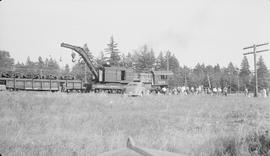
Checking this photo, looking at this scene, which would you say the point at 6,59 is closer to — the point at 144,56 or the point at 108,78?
the point at 144,56

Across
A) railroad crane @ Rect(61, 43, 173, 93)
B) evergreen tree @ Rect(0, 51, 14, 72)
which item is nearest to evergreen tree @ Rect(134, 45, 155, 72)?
evergreen tree @ Rect(0, 51, 14, 72)

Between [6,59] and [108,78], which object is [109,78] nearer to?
[108,78]

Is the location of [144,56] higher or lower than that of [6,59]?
higher

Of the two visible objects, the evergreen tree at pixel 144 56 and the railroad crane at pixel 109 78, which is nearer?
the evergreen tree at pixel 144 56

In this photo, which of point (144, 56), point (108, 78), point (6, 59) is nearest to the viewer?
point (6, 59)

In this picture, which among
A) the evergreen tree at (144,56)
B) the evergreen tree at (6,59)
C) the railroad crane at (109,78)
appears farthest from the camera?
the railroad crane at (109,78)

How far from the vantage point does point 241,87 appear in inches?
1810

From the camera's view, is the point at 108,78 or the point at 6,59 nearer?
the point at 6,59

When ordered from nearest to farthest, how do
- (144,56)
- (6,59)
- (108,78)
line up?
(6,59)
(144,56)
(108,78)

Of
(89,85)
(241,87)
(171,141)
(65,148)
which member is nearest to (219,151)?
(171,141)

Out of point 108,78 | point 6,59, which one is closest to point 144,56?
point 6,59

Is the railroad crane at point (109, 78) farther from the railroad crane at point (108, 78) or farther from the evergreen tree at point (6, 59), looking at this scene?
the evergreen tree at point (6, 59)

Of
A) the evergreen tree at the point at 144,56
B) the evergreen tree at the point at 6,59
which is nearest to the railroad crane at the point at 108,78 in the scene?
the evergreen tree at the point at 144,56

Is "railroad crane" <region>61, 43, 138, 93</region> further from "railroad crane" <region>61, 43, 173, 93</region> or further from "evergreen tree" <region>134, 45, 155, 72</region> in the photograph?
"evergreen tree" <region>134, 45, 155, 72</region>
